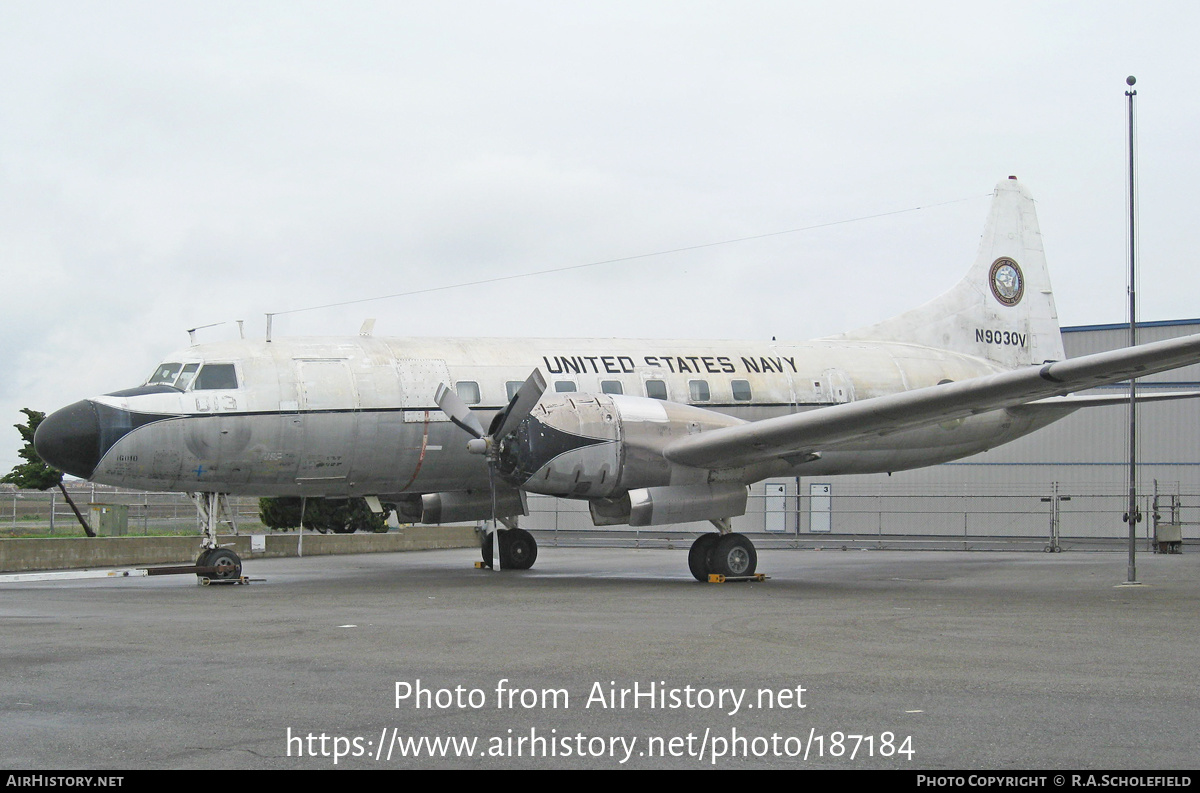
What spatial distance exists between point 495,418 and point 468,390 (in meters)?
1.89

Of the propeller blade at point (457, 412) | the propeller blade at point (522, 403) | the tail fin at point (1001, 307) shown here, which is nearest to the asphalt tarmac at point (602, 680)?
the propeller blade at point (522, 403)

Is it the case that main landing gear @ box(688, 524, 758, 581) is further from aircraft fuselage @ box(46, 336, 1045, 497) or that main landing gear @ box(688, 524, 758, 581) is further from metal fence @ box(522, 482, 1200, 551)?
metal fence @ box(522, 482, 1200, 551)

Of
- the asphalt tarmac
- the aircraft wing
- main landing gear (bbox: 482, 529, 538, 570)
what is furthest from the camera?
main landing gear (bbox: 482, 529, 538, 570)

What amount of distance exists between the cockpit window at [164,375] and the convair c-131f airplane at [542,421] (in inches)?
1.6

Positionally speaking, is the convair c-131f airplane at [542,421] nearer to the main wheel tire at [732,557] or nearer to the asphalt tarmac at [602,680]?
the main wheel tire at [732,557]

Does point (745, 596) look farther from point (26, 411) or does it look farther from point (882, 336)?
point (26, 411)

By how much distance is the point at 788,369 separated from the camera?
→ 21.2 metres

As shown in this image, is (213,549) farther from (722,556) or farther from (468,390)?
(722,556)

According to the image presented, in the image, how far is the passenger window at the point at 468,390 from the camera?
19.0 m

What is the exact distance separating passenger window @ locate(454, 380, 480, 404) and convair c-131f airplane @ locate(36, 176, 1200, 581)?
37 millimetres

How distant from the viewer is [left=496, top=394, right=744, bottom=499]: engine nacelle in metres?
16.8

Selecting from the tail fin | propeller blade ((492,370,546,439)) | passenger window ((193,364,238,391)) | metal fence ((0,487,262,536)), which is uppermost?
the tail fin

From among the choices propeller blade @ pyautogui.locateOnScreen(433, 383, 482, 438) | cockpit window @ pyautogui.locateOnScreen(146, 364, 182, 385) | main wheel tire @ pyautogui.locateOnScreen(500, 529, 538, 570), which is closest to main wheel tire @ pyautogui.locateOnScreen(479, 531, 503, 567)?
main wheel tire @ pyautogui.locateOnScreen(500, 529, 538, 570)
